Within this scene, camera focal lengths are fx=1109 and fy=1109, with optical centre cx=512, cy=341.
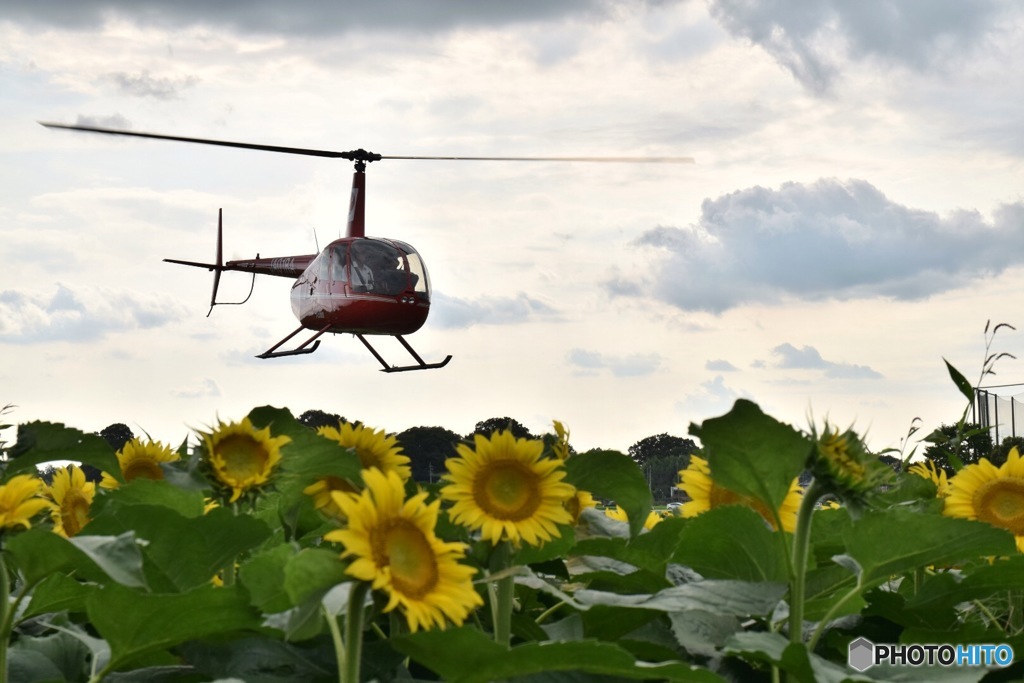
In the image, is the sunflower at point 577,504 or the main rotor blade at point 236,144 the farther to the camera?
the main rotor blade at point 236,144

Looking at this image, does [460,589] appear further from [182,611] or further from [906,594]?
[906,594]

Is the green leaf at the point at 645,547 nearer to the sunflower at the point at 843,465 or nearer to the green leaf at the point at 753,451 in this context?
the green leaf at the point at 753,451

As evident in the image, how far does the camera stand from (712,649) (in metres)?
1.53

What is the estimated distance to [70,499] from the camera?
2303mm

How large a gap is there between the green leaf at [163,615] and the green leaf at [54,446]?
0.77 metres

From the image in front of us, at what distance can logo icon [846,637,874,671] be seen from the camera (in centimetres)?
167

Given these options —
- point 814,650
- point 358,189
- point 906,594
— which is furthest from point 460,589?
point 358,189

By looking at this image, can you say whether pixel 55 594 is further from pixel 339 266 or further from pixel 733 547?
pixel 339 266

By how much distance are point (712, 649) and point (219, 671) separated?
67cm

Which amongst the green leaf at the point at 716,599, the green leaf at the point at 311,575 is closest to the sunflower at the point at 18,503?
the green leaf at the point at 311,575

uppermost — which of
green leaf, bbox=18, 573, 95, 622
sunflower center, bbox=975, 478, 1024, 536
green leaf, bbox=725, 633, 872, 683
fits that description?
sunflower center, bbox=975, 478, 1024, 536

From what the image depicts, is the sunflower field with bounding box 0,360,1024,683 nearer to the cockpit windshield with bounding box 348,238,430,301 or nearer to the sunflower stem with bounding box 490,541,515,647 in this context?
the sunflower stem with bounding box 490,541,515,647

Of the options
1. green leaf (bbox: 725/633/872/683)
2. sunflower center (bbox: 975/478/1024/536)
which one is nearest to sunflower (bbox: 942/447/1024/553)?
sunflower center (bbox: 975/478/1024/536)

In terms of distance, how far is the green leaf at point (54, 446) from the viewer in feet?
6.90
